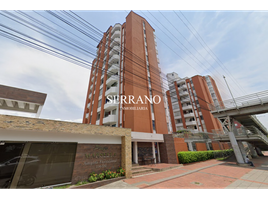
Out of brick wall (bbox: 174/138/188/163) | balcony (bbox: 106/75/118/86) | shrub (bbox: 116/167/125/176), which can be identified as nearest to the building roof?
shrub (bbox: 116/167/125/176)

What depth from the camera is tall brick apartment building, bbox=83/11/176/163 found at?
15.1 m

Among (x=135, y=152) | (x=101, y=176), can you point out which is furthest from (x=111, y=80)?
(x=101, y=176)

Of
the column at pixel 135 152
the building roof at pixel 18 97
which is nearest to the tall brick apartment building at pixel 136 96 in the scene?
the column at pixel 135 152

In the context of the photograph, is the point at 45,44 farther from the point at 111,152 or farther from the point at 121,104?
the point at 121,104

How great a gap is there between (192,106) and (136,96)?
2548 cm

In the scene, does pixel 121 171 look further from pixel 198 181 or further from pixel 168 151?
pixel 168 151

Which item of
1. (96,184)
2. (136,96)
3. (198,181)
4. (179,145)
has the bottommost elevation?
(198,181)

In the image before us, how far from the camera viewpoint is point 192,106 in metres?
35.1

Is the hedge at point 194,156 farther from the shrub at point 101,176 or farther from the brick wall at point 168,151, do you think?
the shrub at point 101,176

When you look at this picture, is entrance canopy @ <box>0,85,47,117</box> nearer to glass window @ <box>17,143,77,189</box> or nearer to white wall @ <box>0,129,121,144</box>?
white wall @ <box>0,129,121,144</box>
